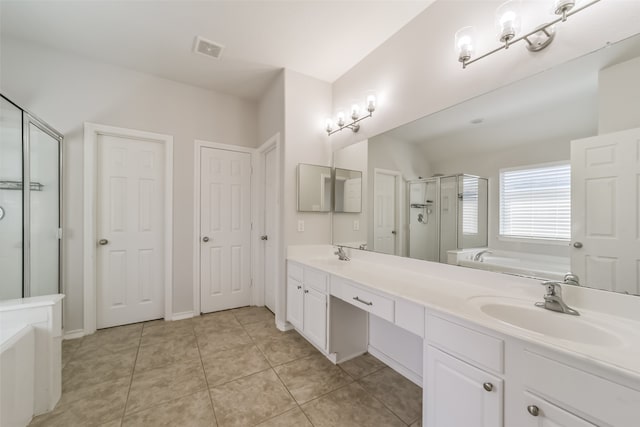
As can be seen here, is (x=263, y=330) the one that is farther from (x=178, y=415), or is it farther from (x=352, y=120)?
(x=352, y=120)

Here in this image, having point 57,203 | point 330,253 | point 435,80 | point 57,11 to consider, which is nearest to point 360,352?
point 330,253

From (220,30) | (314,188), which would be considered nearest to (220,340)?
(314,188)

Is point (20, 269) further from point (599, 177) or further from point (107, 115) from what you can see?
point (599, 177)

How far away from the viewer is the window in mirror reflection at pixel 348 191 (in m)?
2.34

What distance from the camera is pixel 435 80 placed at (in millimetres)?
1662

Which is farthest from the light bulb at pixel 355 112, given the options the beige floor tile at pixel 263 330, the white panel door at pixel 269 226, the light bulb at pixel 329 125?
the beige floor tile at pixel 263 330

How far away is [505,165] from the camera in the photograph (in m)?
1.34

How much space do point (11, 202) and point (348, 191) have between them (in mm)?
2705

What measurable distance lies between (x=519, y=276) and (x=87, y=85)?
12.6 ft

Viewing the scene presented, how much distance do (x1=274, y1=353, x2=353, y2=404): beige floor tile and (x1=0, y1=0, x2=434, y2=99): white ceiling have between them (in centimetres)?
270

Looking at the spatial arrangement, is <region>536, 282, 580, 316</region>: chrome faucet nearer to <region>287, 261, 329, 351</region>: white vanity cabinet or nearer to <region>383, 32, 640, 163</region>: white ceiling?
<region>383, 32, 640, 163</region>: white ceiling

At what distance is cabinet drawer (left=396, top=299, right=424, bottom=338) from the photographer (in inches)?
46.5

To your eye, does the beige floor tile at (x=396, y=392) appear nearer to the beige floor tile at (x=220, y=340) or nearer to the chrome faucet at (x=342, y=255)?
the chrome faucet at (x=342, y=255)

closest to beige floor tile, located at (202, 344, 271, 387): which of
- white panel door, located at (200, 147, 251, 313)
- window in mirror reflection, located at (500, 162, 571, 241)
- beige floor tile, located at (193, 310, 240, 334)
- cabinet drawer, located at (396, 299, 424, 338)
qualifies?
beige floor tile, located at (193, 310, 240, 334)
